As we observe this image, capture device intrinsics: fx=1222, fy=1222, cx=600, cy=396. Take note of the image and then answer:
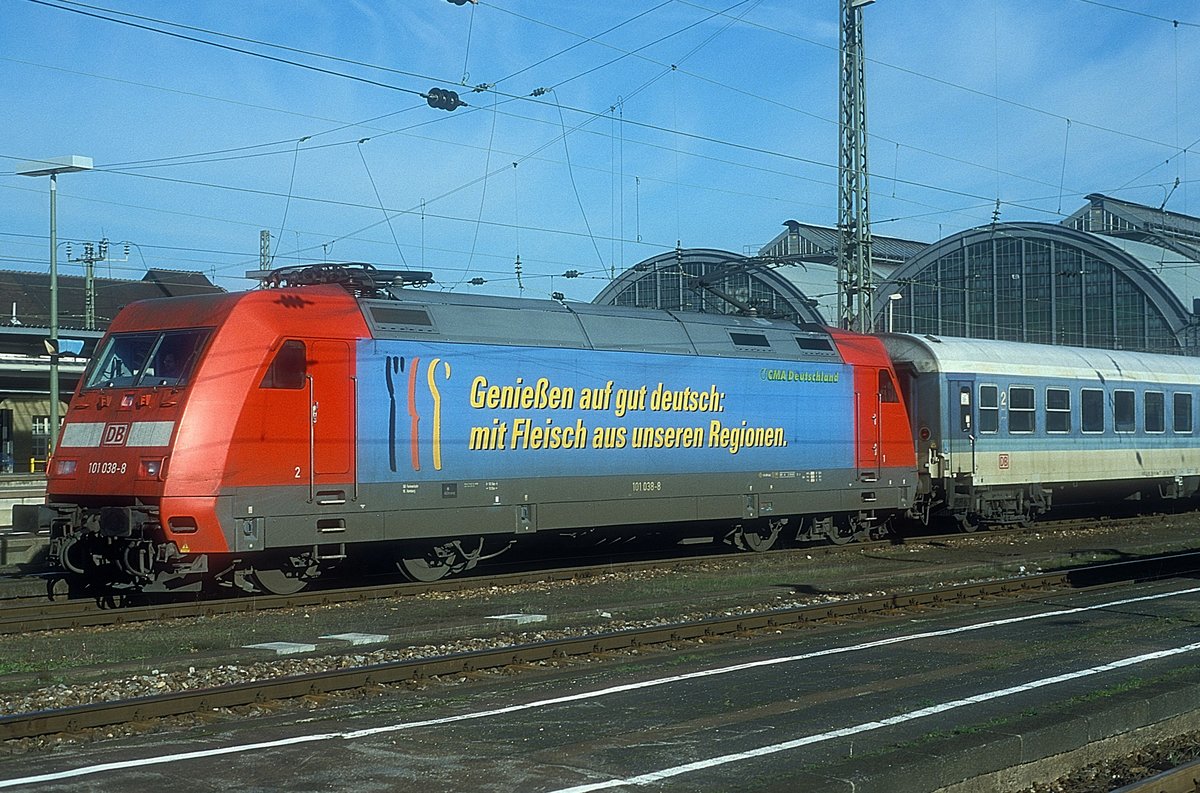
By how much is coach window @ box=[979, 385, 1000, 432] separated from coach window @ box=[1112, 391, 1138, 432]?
4.43 m

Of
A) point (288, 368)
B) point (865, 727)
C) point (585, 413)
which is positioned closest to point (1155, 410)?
point (585, 413)

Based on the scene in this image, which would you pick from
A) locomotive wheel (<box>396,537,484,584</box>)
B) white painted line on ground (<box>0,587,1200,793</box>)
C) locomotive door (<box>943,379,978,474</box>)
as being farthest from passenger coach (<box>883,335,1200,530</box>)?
white painted line on ground (<box>0,587,1200,793</box>)

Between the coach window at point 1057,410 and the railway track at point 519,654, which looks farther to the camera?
the coach window at point 1057,410

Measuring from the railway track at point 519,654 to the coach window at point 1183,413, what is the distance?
12674 millimetres

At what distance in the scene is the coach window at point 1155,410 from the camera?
2731 centimetres

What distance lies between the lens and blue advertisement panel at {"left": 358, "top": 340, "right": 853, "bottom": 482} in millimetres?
15156

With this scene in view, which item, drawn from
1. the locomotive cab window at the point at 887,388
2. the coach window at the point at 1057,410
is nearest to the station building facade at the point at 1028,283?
the coach window at the point at 1057,410

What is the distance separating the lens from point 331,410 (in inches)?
572

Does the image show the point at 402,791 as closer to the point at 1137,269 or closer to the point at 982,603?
the point at 982,603

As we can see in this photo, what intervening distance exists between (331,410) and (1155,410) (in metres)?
20.4

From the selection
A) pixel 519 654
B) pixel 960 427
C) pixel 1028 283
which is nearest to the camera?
pixel 519 654

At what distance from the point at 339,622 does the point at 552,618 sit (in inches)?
90.9

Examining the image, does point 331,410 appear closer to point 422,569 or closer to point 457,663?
point 422,569

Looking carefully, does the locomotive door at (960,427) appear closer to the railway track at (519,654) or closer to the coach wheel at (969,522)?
the coach wheel at (969,522)
